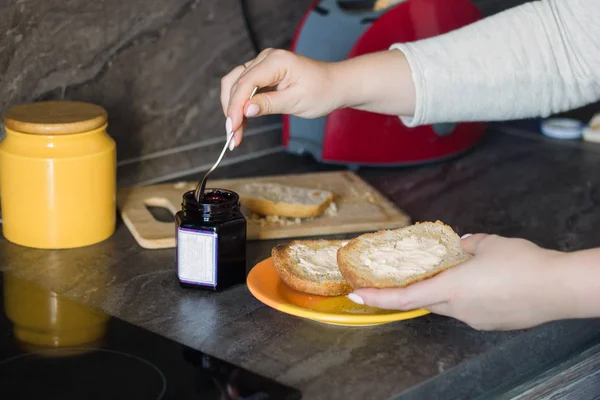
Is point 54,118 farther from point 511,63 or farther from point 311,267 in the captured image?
point 511,63

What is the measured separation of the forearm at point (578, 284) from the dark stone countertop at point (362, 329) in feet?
0.34

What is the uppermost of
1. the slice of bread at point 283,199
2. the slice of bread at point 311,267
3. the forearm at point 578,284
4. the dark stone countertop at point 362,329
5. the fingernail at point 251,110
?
the fingernail at point 251,110

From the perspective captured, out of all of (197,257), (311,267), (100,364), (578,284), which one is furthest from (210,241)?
(578,284)

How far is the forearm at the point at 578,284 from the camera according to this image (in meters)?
1.03

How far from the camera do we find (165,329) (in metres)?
1.10

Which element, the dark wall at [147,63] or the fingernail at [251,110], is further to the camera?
the dark wall at [147,63]

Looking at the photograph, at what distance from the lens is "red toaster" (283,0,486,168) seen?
5.45 ft

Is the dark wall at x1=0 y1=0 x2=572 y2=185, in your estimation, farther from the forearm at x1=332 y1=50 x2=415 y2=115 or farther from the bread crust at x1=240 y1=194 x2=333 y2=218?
the forearm at x1=332 y1=50 x2=415 y2=115

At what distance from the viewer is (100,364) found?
992 millimetres

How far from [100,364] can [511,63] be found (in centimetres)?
79

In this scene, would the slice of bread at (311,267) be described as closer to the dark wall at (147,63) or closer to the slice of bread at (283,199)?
the slice of bread at (283,199)

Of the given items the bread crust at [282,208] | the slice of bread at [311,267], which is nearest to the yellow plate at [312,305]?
the slice of bread at [311,267]

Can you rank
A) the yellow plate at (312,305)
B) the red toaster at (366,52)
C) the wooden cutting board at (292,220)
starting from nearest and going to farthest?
1. the yellow plate at (312,305)
2. the wooden cutting board at (292,220)
3. the red toaster at (366,52)

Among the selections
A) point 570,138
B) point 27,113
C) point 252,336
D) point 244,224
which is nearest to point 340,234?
point 244,224
